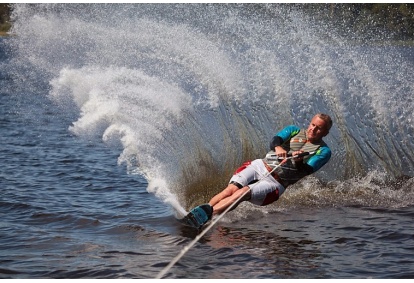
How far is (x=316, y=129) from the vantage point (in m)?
8.55

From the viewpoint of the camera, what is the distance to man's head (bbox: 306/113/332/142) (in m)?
8.47

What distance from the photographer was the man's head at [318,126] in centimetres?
847

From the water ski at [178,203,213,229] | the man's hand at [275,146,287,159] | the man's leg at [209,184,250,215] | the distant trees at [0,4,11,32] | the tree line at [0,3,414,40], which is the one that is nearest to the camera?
the water ski at [178,203,213,229]

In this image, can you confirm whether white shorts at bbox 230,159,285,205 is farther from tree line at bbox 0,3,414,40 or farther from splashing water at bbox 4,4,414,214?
tree line at bbox 0,3,414,40

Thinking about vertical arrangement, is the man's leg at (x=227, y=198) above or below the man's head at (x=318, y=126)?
below

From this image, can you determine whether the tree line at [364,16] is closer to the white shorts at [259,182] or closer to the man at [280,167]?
the man at [280,167]

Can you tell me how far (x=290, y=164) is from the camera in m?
8.60

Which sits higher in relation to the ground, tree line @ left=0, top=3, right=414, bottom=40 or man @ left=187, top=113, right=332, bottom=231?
tree line @ left=0, top=3, right=414, bottom=40

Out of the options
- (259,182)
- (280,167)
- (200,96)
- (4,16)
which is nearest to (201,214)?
(259,182)

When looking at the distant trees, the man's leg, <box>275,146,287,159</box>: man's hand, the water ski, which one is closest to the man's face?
<box>275,146,287,159</box>: man's hand

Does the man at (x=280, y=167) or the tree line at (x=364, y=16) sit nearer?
the man at (x=280, y=167)

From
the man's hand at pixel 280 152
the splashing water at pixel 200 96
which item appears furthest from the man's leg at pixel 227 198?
the splashing water at pixel 200 96

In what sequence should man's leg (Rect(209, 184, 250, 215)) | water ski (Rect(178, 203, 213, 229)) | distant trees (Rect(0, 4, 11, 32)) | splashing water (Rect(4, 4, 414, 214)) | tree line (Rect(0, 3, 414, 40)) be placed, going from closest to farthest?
water ski (Rect(178, 203, 213, 229))
man's leg (Rect(209, 184, 250, 215))
splashing water (Rect(4, 4, 414, 214))
tree line (Rect(0, 3, 414, 40))
distant trees (Rect(0, 4, 11, 32))

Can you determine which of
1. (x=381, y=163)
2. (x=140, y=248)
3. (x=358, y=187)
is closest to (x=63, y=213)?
(x=140, y=248)
